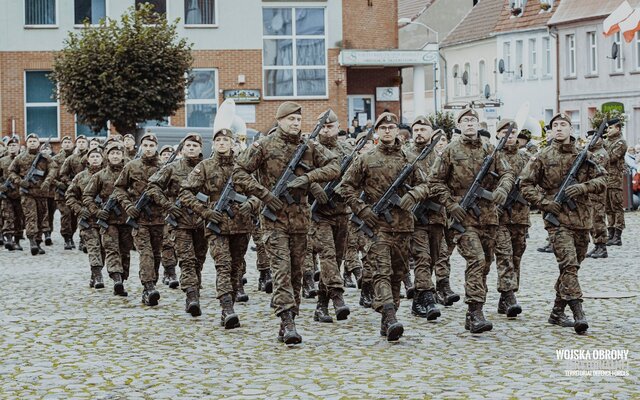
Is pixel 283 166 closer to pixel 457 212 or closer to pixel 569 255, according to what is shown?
pixel 457 212

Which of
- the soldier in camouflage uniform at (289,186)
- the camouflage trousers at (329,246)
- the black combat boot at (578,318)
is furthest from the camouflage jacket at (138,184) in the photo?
the black combat boot at (578,318)

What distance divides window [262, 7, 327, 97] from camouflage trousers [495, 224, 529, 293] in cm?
3221

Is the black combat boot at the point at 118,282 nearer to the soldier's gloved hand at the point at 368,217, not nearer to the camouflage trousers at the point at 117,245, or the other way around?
the camouflage trousers at the point at 117,245

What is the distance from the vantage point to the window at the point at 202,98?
45406 millimetres

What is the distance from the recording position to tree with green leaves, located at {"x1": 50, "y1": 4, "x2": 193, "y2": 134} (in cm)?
3659

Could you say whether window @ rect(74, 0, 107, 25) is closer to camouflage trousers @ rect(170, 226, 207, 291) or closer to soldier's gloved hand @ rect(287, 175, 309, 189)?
camouflage trousers @ rect(170, 226, 207, 291)

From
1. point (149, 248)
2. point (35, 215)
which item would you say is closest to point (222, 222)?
point (149, 248)

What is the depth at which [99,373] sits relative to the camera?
412 inches

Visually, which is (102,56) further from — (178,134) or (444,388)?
(444,388)

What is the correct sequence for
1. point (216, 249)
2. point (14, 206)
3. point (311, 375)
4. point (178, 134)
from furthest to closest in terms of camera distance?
point (178, 134) → point (14, 206) → point (216, 249) → point (311, 375)

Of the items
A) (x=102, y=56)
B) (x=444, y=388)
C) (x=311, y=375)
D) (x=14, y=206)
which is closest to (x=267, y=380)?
(x=311, y=375)

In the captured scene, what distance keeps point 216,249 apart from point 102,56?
24.1 metres

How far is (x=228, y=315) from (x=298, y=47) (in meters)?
33.6

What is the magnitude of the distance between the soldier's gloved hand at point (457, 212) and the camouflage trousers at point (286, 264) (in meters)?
1.32
